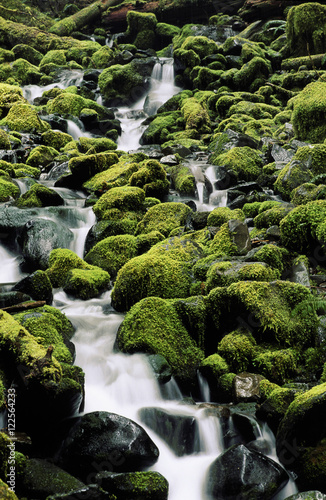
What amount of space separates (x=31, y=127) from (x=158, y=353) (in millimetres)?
12730

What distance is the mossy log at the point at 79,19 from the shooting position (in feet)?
108

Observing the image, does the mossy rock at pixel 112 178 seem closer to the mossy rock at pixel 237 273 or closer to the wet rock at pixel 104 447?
the mossy rock at pixel 237 273

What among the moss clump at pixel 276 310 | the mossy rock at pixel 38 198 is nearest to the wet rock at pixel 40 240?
the mossy rock at pixel 38 198

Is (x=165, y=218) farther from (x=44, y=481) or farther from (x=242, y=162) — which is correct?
(x=44, y=481)

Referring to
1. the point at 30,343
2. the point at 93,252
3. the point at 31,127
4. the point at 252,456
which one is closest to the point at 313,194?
the point at 93,252

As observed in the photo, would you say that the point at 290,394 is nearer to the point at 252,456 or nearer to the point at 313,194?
the point at 252,456

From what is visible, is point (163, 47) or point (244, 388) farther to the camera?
point (163, 47)

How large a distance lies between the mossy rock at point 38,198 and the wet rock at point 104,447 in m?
6.48

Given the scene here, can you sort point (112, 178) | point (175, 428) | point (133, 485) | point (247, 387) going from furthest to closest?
point (112, 178)
point (247, 387)
point (175, 428)
point (133, 485)

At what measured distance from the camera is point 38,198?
958cm

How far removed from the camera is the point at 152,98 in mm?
22078

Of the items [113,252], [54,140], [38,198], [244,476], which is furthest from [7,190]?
[244,476]

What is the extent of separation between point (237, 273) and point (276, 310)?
84 cm

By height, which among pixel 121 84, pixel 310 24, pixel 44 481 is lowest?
pixel 44 481
